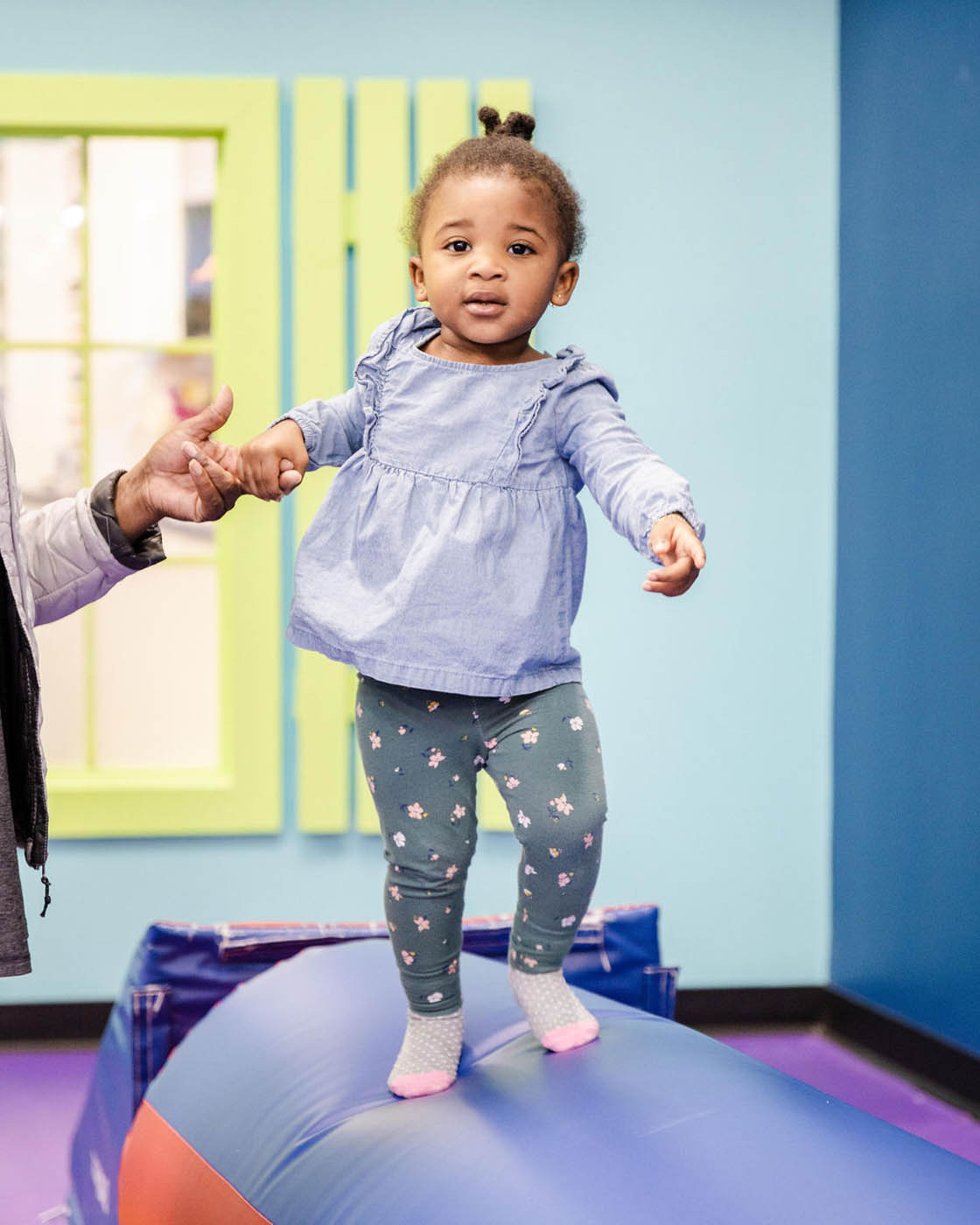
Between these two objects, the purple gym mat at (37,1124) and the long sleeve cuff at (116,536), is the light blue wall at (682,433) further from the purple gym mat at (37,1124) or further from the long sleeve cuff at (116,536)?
the long sleeve cuff at (116,536)

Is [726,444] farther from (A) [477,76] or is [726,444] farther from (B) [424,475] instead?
(B) [424,475]

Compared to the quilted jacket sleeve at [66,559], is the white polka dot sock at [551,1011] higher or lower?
lower

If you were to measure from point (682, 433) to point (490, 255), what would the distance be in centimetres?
180

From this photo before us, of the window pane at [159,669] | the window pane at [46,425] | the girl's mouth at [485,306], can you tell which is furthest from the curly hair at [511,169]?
the window pane at [46,425]

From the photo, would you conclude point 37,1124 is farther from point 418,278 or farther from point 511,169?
point 511,169

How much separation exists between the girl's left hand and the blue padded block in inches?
23.4

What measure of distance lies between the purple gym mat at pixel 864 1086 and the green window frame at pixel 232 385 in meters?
1.27

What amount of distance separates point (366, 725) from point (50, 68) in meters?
2.12

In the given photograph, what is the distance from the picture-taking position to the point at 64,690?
3715 mm

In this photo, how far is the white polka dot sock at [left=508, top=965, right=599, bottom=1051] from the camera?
1.51m

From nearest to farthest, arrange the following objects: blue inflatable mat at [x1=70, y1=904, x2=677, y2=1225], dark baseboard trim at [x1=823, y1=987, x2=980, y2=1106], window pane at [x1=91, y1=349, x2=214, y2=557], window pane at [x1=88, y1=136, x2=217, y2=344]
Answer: blue inflatable mat at [x1=70, y1=904, x2=677, y2=1225]
dark baseboard trim at [x1=823, y1=987, x2=980, y2=1106]
window pane at [x1=91, y1=349, x2=214, y2=557]
window pane at [x1=88, y1=136, x2=217, y2=344]

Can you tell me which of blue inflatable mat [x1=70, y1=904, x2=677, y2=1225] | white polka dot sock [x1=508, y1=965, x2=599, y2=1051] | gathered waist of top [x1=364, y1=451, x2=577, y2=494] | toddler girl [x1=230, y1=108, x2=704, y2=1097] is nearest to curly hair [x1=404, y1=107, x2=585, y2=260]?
toddler girl [x1=230, y1=108, x2=704, y2=1097]

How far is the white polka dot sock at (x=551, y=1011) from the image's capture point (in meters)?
1.51

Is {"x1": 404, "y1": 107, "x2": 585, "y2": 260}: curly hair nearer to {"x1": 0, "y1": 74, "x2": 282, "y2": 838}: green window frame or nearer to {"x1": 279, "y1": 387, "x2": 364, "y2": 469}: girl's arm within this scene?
{"x1": 279, "y1": 387, "x2": 364, "y2": 469}: girl's arm
